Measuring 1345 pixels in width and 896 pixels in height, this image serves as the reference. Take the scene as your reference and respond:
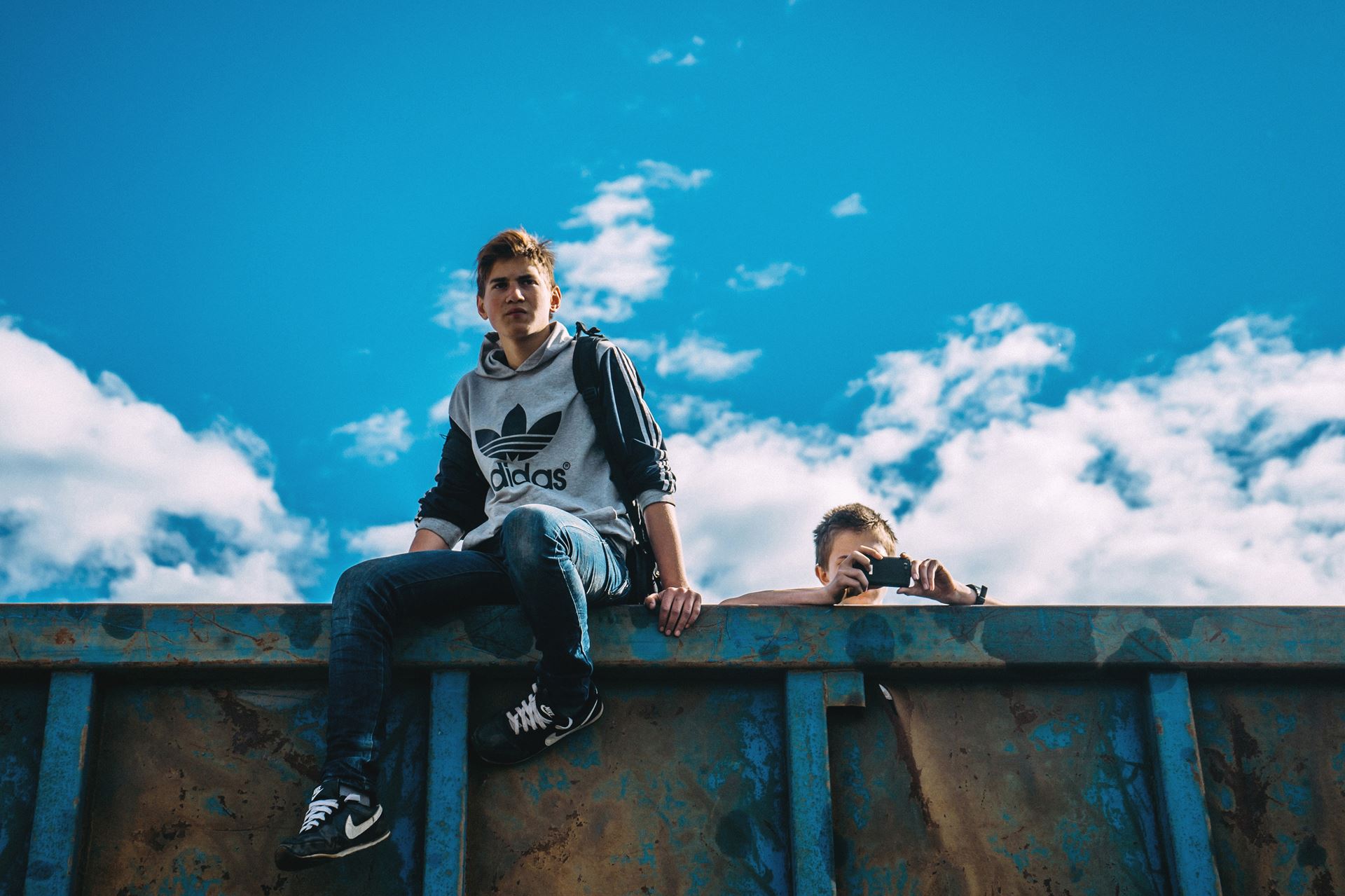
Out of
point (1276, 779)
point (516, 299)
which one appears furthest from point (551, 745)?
point (1276, 779)

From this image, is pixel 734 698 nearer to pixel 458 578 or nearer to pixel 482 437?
pixel 458 578

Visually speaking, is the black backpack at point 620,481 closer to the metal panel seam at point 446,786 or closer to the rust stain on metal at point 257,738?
the metal panel seam at point 446,786

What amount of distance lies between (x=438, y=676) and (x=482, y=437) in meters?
0.74

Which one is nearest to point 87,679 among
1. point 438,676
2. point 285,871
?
point 285,871

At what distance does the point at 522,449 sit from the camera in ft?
8.34

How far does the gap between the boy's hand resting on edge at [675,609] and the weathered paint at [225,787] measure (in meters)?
0.48

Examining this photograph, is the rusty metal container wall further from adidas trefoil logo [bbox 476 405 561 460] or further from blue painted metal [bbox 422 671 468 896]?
adidas trefoil logo [bbox 476 405 561 460]

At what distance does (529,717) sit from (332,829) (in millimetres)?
381

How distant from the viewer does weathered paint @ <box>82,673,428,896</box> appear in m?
2.00

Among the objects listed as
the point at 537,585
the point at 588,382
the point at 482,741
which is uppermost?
the point at 588,382

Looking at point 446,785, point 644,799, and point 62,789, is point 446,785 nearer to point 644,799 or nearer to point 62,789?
point 644,799

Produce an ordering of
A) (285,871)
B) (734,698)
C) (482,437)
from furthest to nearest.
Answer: (482,437), (734,698), (285,871)

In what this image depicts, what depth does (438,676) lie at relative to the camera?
208cm

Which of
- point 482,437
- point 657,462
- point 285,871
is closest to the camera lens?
point 285,871
